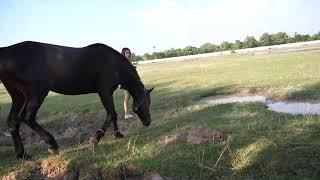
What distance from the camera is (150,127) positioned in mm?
10234

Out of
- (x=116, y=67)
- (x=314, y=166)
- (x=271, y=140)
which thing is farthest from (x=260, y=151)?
(x=116, y=67)

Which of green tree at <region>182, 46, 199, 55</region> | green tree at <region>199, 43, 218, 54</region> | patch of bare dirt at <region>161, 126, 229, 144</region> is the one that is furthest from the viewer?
green tree at <region>182, 46, 199, 55</region>

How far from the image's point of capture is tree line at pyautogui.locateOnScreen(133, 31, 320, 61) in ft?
275

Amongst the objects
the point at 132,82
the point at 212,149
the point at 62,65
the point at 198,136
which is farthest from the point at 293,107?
the point at 62,65

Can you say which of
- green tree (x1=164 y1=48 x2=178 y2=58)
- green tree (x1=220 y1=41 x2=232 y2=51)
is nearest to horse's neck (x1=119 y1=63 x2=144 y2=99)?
green tree (x1=164 y1=48 x2=178 y2=58)

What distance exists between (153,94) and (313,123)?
33.0 ft

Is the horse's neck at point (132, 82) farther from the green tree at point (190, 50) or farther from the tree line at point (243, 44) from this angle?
the green tree at point (190, 50)

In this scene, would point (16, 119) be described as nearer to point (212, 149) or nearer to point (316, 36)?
point (212, 149)

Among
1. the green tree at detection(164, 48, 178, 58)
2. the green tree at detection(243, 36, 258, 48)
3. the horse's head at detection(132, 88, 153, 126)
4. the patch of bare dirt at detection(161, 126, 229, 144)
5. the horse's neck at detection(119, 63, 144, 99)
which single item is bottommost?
the green tree at detection(164, 48, 178, 58)

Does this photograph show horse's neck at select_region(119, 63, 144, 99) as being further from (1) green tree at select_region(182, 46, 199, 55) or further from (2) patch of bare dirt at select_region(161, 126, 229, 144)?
(1) green tree at select_region(182, 46, 199, 55)

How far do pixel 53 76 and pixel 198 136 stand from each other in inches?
114

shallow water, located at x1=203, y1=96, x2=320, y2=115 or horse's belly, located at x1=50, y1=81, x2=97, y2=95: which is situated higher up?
horse's belly, located at x1=50, y1=81, x2=97, y2=95

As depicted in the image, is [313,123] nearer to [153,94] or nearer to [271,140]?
[271,140]

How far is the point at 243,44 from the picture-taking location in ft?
285
